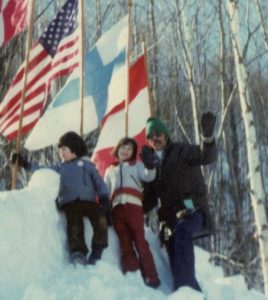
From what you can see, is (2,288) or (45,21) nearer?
(2,288)

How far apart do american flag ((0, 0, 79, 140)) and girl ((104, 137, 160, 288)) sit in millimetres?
1619

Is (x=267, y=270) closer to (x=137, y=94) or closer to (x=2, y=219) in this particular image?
(x=137, y=94)

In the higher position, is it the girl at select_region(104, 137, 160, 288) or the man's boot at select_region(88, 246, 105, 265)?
the girl at select_region(104, 137, 160, 288)

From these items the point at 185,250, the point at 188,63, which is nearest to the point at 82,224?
the point at 185,250

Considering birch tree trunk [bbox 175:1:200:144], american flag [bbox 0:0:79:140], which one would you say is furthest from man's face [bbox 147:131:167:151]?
birch tree trunk [bbox 175:1:200:144]

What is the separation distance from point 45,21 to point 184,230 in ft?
43.4

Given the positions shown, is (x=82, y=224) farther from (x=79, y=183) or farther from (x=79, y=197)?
(x=79, y=183)

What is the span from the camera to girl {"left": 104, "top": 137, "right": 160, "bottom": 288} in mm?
→ 4829

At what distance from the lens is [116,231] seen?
512cm

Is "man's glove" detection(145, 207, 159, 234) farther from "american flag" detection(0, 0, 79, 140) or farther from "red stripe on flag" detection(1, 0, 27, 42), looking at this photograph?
"red stripe on flag" detection(1, 0, 27, 42)

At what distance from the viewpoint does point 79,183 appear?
197 inches

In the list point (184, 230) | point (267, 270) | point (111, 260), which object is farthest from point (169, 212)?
point (267, 270)

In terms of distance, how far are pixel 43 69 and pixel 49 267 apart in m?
2.91

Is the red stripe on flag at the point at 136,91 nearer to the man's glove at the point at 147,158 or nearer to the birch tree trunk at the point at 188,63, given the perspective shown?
the man's glove at the point at 147,158
